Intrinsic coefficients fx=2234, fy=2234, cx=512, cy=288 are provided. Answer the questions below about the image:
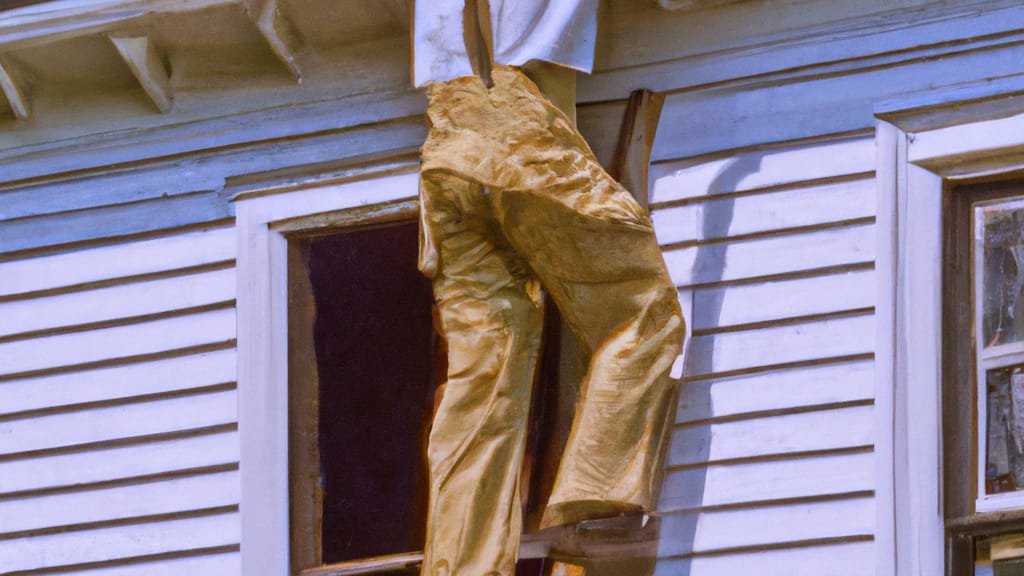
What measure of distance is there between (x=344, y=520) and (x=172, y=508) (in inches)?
25.6

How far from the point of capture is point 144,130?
8336mm

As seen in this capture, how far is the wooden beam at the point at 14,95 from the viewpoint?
27.2 ft

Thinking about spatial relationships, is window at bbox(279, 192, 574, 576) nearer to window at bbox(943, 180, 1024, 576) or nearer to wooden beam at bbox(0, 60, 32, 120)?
wooden beam at bbox(0, 60, 32, 120)

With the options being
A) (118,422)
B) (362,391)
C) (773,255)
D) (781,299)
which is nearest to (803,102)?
A: (773,255)

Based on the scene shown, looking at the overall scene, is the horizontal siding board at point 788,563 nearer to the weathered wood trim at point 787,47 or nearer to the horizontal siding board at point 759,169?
the horizontal siding board at point 759,169

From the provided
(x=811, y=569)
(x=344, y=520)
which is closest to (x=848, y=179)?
(x=811, y=569)

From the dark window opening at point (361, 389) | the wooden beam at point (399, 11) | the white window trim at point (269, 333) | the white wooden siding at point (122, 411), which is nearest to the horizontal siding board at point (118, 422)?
the white wooden siding at point (122, 411)

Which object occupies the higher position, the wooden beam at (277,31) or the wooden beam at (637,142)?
the wooden beam at (277,31)

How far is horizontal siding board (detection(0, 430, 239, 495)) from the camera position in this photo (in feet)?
25.9

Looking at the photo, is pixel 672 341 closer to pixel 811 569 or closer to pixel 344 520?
pixel 811 569

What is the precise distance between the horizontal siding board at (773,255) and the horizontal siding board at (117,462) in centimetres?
173

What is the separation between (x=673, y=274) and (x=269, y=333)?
1.49m

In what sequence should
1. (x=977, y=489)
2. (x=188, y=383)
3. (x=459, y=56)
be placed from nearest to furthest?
1. (x=977, y=489)
2. (x=459, y=56)
3. (x=188, y=383)

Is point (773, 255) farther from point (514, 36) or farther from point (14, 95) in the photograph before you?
point (14, 95)
